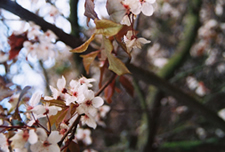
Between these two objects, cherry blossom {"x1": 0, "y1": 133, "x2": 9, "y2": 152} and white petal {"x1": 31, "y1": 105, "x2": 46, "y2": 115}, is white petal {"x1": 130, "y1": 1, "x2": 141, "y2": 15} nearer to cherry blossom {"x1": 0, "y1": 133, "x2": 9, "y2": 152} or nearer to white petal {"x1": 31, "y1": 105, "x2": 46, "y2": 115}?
white petal {"x1": 31, "y1": 105, "x2": 46, "y2": 115}

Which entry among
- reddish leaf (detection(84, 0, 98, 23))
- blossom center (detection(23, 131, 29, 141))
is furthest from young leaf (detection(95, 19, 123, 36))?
blossom center (detection(23, 131, 29, 141))

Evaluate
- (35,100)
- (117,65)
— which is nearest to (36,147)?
(35,100)

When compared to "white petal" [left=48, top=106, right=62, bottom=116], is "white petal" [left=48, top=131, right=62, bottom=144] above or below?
below

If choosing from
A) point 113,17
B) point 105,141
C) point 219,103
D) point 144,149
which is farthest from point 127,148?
point 113,17

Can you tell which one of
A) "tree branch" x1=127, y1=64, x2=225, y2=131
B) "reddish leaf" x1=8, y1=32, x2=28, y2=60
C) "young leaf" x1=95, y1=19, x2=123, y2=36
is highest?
"young leaf" x1=95, y1=19, x2=123, y2=36

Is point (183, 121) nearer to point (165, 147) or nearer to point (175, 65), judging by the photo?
point (165, 147)

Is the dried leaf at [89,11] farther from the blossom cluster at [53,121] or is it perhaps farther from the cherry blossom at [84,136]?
the cherry blossom at [84,136]

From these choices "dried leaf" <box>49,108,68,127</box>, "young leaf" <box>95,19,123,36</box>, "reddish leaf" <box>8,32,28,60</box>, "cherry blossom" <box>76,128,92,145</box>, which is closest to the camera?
"young leaf" <box>95,19,123,36</box>
